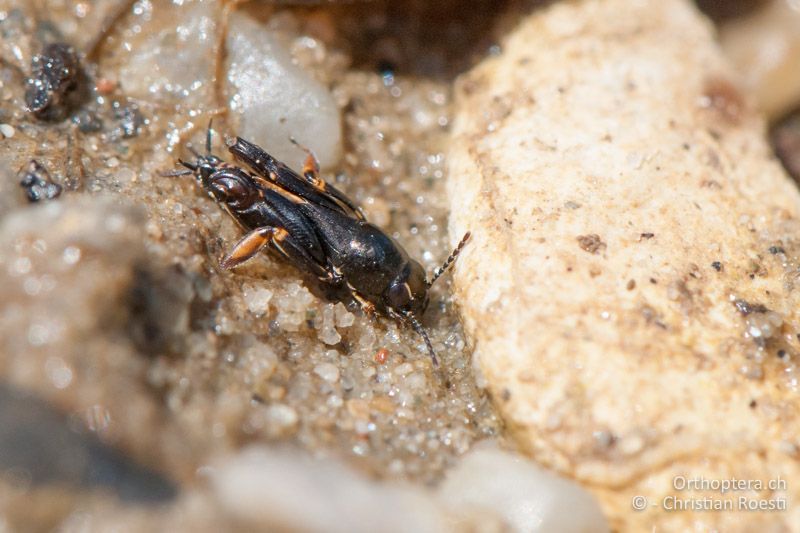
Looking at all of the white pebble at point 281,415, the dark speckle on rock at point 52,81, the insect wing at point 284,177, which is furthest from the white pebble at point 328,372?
the dark speckle on rock at point 52,81

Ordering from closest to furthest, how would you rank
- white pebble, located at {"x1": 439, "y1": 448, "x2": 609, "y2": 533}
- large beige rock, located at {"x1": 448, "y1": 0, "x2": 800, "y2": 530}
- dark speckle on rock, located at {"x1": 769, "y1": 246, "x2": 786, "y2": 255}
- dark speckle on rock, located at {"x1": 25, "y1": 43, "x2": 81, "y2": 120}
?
white pebble, located at {"x1": 439, "y1": 448, "x2": 609, "y2": 533} → large beige rock, located at {"x1": 448, "y1": 0, "x2": 800, "y2": 530} → dark speckle on rock, located at {"x1": 769, "y1": 246, "x2": 786, "y2": 255} → dark speckle on rock, located at {"x1": 25, "y1": 43, "x2": 81, "y2": 120}

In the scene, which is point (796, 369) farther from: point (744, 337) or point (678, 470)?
point (678, 470)

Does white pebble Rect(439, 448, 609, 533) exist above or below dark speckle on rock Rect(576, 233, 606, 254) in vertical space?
below

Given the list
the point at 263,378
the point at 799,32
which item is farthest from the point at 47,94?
the point at 799,32

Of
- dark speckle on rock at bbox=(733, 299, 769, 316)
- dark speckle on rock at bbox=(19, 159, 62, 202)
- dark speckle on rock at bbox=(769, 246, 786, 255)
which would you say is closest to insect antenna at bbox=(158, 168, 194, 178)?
dark speckle on rock at bbox=(19, 159, 62, 202)

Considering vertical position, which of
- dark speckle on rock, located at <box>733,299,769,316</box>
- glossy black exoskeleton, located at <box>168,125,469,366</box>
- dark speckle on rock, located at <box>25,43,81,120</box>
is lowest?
dark speckle on rock, located at <box>25,43,81,120</box>

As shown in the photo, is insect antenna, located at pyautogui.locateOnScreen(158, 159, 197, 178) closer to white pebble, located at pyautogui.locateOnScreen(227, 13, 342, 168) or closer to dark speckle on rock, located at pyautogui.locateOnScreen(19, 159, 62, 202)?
white pebble, located at pyautogui.locateOnScreen(227, 13, 342, 168)
